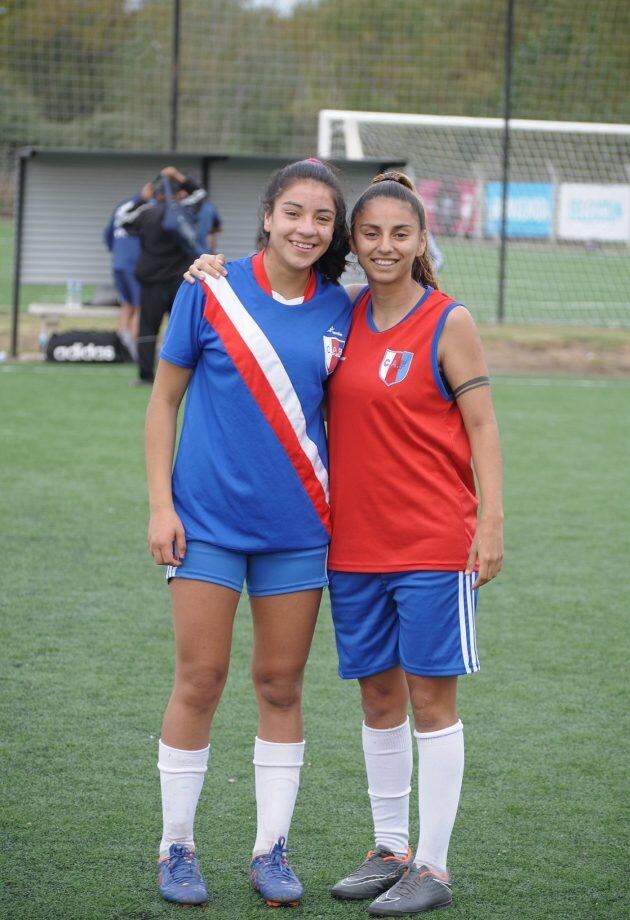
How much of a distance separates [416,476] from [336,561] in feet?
0.91

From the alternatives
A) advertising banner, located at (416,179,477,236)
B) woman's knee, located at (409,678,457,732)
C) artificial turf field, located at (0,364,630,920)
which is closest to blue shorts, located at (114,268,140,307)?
artificial turf field, located at (0,364,630,920)

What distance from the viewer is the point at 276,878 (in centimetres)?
296

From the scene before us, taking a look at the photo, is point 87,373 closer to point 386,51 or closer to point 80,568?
point 80,568

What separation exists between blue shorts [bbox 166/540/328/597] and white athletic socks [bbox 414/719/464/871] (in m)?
0.44

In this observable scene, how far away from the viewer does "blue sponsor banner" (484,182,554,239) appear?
774 inches

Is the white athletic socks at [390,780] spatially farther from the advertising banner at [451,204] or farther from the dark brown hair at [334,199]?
the advertising banner at [451,204]

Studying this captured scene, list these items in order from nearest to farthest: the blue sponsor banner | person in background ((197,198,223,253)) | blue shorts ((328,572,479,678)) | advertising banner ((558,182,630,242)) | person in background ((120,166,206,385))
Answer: blue shorts ((328,572,479,678)) → person in background ((120,166,206,385)) → person in background ((197,198,223,253)) → the blue sponsor banner → advertising banner ((558,182,630,242))

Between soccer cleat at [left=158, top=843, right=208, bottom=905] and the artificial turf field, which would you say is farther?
the artificial turf field

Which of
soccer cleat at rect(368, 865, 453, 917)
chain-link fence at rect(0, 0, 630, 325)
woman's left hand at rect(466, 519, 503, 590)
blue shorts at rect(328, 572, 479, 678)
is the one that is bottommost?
soccer cleat at rect(368, 865, 453, 917)

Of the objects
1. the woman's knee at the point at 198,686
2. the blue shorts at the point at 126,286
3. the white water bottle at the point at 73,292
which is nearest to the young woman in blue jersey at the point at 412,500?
the woman's knee at the point at 198,686

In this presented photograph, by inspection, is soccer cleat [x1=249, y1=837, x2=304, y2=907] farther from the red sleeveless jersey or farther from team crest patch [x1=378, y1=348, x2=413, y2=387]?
team crest patch [x1=378, y1=348, x2=413, y2=387]

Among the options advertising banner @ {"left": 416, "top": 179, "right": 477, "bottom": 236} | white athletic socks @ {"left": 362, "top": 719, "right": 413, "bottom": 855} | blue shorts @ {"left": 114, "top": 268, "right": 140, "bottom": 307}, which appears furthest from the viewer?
advertising banner @ {"left": 416, "top": 179, "right": 477, "bottom": 236}

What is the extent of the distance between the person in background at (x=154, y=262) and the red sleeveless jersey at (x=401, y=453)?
26.7ft

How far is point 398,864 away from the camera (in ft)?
10.1
